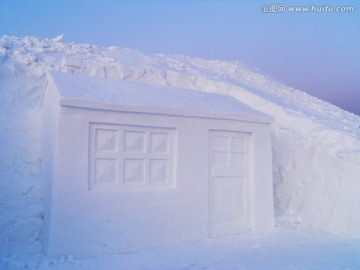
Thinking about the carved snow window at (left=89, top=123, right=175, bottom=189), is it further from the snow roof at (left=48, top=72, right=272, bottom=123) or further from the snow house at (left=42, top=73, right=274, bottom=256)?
the snow roof at (left=48, top=72, right=272, bottom=123)

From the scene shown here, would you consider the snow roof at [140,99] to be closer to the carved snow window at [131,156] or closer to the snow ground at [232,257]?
A: the carved snow window at [131,156]

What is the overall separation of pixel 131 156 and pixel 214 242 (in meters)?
2.53

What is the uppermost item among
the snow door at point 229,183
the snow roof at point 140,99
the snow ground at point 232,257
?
the snow roof at point 140,99

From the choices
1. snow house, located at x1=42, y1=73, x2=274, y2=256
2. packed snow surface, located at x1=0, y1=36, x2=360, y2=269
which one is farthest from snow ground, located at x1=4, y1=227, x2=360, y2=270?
snow house, located at x1=42, y1=73, x2=274, y2=256

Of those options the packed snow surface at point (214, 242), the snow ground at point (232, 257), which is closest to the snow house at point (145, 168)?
the snow ground at point (232, 257)

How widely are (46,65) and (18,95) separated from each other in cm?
187

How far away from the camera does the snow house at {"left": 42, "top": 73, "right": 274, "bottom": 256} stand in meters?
6.28

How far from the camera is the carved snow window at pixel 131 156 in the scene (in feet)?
21.7

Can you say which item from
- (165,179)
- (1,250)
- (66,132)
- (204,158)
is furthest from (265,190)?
(1,250)

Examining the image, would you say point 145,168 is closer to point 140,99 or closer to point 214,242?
point 140,99

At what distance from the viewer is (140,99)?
24.2 feet

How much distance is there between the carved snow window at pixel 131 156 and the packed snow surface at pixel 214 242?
1.36m

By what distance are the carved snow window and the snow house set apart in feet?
0.06

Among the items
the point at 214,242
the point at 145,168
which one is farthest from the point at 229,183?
the point at 145,168
